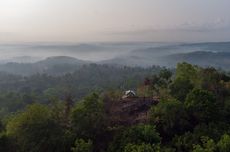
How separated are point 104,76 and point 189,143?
113 metres

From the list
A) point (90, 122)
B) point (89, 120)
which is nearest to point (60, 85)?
point (90, 122)

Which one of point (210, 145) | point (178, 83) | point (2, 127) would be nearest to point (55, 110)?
point (2, 127)

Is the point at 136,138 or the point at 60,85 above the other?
the point at 136,138

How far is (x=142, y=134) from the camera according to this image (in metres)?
28.2

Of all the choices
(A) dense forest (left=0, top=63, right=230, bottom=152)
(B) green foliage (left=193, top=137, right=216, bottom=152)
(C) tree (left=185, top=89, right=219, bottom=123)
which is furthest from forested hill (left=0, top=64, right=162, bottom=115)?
(B) green foliage (left=193, top=137, right=216, bottom=152)

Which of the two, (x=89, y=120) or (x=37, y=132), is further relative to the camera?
(x=89, y=120)

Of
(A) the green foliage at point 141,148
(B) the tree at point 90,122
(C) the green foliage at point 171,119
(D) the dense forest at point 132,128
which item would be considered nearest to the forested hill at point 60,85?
(D) the dense forest at point 132,128

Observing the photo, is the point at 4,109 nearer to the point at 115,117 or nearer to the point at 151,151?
the point at 115,117

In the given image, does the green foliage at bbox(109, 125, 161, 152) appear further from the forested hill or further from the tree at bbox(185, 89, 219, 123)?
the forested hill

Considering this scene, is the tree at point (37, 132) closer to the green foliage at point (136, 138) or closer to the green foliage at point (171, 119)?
the green foliage at point (136, 138)

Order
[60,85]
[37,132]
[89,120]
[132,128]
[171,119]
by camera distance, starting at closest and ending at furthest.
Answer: [37,132] → [132,128] → [89,120] → [171,119] → [60,85]

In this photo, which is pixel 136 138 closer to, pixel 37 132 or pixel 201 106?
pixel 201 106

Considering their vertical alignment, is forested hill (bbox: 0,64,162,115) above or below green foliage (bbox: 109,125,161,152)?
below

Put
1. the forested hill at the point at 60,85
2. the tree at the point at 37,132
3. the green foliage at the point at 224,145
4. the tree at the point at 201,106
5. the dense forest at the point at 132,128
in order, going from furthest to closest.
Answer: the forested hill at the point at 60,85, the tree at the point at 201,106, the tree at the point at 37,132, the dense forest at the point at 132,128, the green foliage at the point at 224,145
